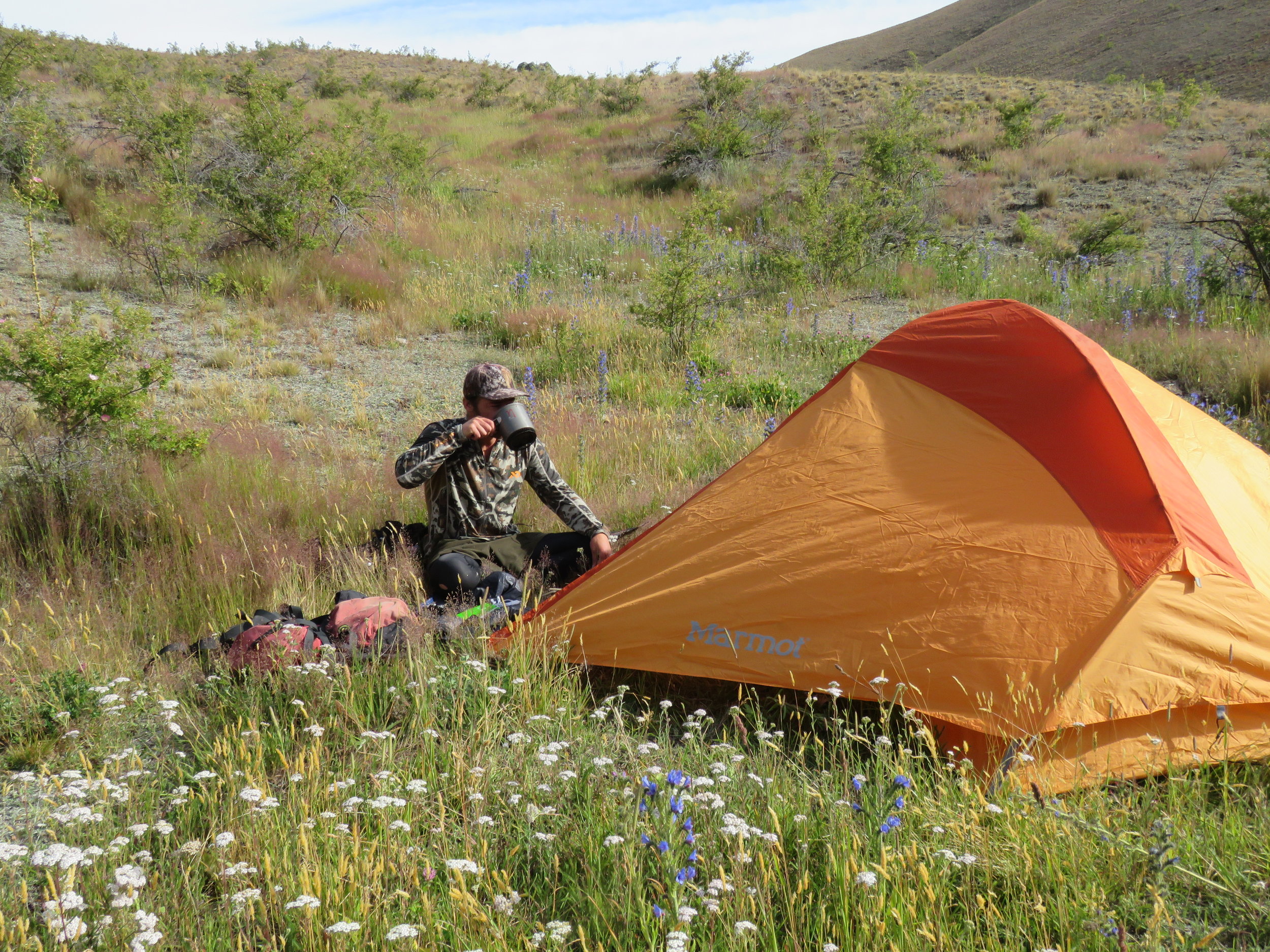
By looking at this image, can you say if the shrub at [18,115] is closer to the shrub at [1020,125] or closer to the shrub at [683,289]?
the shrub at [683,289]

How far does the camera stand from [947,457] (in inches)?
136

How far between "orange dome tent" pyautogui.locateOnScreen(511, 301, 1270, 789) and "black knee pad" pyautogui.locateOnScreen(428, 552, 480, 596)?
2.19 feet

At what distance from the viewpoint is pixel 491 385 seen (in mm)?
4156

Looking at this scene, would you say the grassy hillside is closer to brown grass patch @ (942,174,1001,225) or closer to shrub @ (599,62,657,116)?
brown grass patch @ (942,174,1001,225)

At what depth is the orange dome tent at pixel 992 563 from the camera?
2.69 meters

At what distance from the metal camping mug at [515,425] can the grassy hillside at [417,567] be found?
843mm

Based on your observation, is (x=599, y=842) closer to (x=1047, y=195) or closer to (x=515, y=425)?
(x=515, y=425)

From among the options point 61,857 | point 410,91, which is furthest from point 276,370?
point 410,91

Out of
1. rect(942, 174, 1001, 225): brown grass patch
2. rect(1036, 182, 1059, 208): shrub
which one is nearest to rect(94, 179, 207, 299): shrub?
rect(942, 174, 1001, 225): brown grass patch

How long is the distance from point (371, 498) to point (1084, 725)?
3.92 m

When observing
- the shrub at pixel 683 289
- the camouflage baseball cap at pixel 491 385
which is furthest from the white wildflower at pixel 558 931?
the shrub at pixel 683 289

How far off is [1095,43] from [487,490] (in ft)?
235

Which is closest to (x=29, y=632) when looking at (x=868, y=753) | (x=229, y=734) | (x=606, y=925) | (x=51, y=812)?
(x=229, y=734)

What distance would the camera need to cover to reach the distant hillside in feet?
149
